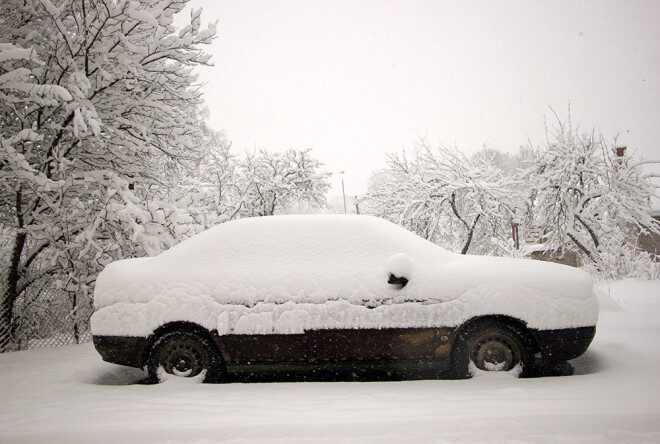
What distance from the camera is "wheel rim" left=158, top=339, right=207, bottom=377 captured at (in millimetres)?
3327

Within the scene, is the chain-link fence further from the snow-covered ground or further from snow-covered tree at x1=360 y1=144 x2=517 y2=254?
snow-covered tree at x1=360 y1=144 x2=517 y2=254

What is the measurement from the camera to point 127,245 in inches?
226

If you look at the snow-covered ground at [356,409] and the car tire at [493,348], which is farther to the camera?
the car tire at [493,348]

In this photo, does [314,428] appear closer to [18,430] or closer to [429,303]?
[429,303]

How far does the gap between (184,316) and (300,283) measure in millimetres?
1042

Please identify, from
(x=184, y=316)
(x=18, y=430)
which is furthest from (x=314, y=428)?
(x=18, y=430)

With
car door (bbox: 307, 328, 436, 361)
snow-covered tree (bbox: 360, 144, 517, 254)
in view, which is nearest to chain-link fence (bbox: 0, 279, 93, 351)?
car door (bbox: 307, 328, 436, 361)

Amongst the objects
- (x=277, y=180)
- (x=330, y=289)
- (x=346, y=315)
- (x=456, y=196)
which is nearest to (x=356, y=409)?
(x=346, y=315)

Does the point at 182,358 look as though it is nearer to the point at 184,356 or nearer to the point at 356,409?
the point at 184,356

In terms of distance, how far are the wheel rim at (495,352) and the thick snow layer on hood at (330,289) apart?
0.75 ft

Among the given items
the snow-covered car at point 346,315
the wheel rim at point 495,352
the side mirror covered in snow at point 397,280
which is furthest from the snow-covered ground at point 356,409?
the side mirror covered in snow at point 397,280

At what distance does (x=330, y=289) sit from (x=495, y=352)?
4.86 ft

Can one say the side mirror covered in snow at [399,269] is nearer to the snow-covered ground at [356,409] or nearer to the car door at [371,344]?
the car door at [371,344]

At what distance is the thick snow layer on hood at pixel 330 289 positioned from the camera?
320 centimetres
